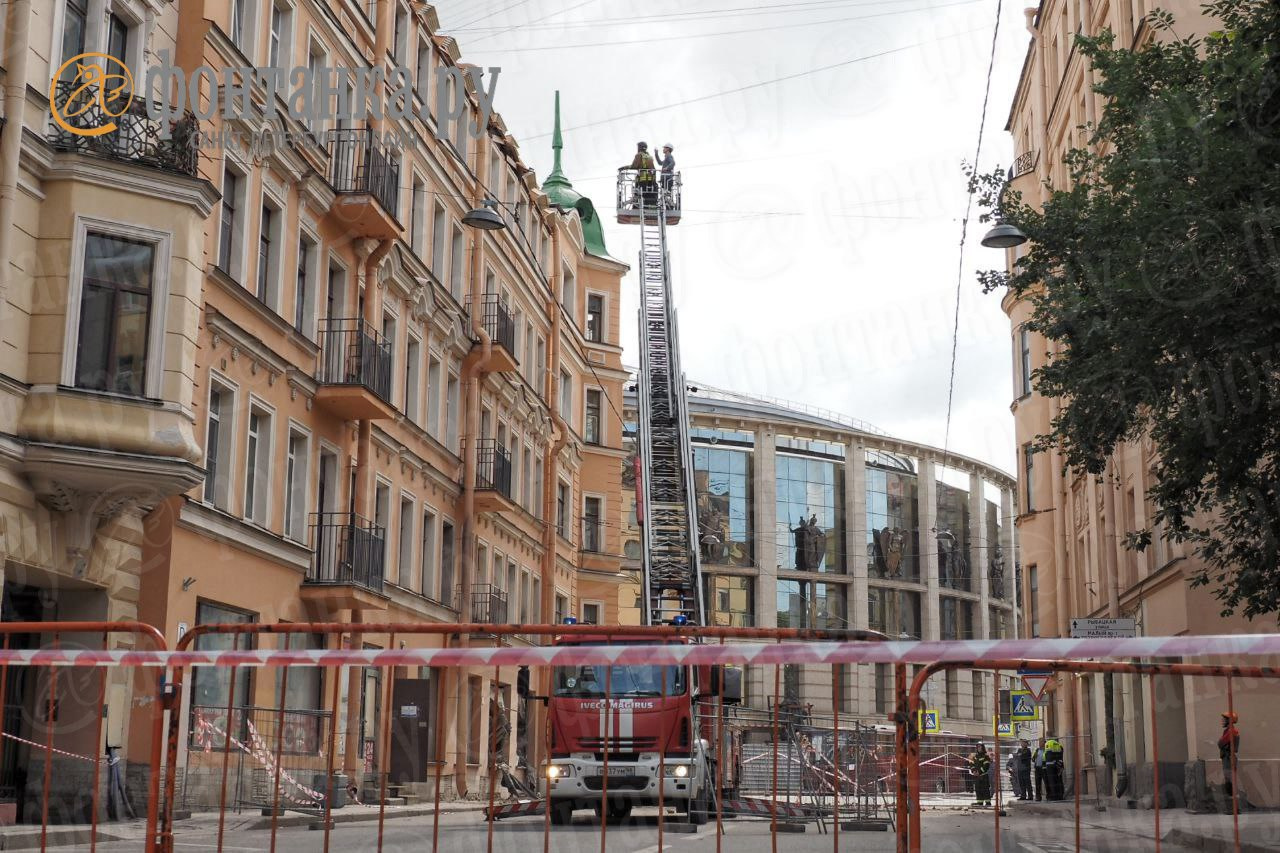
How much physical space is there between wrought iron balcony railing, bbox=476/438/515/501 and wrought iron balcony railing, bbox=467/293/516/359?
2.47m

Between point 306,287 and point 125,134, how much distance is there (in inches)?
299

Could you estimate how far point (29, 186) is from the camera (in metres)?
18.2

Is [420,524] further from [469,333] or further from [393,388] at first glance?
[469,333]

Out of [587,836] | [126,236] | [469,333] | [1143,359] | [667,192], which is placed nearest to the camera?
[587,836]

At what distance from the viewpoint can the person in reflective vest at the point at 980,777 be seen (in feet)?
105

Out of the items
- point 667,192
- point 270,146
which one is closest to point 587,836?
point 270,146

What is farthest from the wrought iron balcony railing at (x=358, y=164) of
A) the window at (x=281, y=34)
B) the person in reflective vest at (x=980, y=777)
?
the person in reflective vest at (x=980, y=777)

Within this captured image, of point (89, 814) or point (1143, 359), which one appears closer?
point (1143, 359)

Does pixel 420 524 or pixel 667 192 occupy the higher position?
pixel 667 192

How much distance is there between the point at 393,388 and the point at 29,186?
1332 cm

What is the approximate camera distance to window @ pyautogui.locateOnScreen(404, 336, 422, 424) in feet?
107

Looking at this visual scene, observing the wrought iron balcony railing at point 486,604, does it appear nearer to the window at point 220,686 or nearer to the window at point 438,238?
the window at point 438,238

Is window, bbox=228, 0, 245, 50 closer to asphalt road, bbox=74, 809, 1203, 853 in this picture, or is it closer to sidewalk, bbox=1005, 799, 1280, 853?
asphalt road, bbox=74, 809, 1203, 853

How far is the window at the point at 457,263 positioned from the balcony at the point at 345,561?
369 inches
